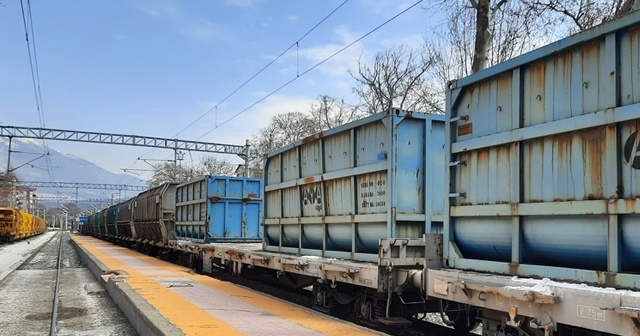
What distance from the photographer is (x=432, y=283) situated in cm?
530

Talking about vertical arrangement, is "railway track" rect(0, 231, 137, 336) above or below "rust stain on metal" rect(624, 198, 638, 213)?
below

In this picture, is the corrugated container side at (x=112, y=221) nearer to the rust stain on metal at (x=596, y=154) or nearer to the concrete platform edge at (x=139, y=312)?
the concrete platform edge at (x=139, y=312)

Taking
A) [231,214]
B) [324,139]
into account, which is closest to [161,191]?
[231,214]

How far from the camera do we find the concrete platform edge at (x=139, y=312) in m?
6.12

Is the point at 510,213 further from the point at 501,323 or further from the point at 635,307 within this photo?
the point at 635,307

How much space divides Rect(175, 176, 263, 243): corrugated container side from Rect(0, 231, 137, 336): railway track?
323 cm

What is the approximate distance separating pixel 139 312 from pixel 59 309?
3958 millimetres

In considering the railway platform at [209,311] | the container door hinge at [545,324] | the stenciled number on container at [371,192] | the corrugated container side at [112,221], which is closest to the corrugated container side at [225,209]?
the railway platform at [209,311]

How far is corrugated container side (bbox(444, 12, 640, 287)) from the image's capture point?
3742mm

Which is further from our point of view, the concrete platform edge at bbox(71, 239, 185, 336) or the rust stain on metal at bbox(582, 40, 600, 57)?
the concrete platform edge at bbox(71, 239, 185, 336)

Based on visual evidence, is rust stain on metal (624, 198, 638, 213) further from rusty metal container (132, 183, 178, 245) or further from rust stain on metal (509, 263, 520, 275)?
rusty metal container (132, 183, 178, 245)

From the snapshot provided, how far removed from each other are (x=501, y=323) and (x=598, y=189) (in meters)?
1.54

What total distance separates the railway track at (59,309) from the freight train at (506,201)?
361cm

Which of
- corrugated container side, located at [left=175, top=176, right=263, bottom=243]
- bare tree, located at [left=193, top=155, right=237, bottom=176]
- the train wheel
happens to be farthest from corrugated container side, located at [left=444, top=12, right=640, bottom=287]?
bare tree, located at [left=193, top=155, right=237, bottom=176]
